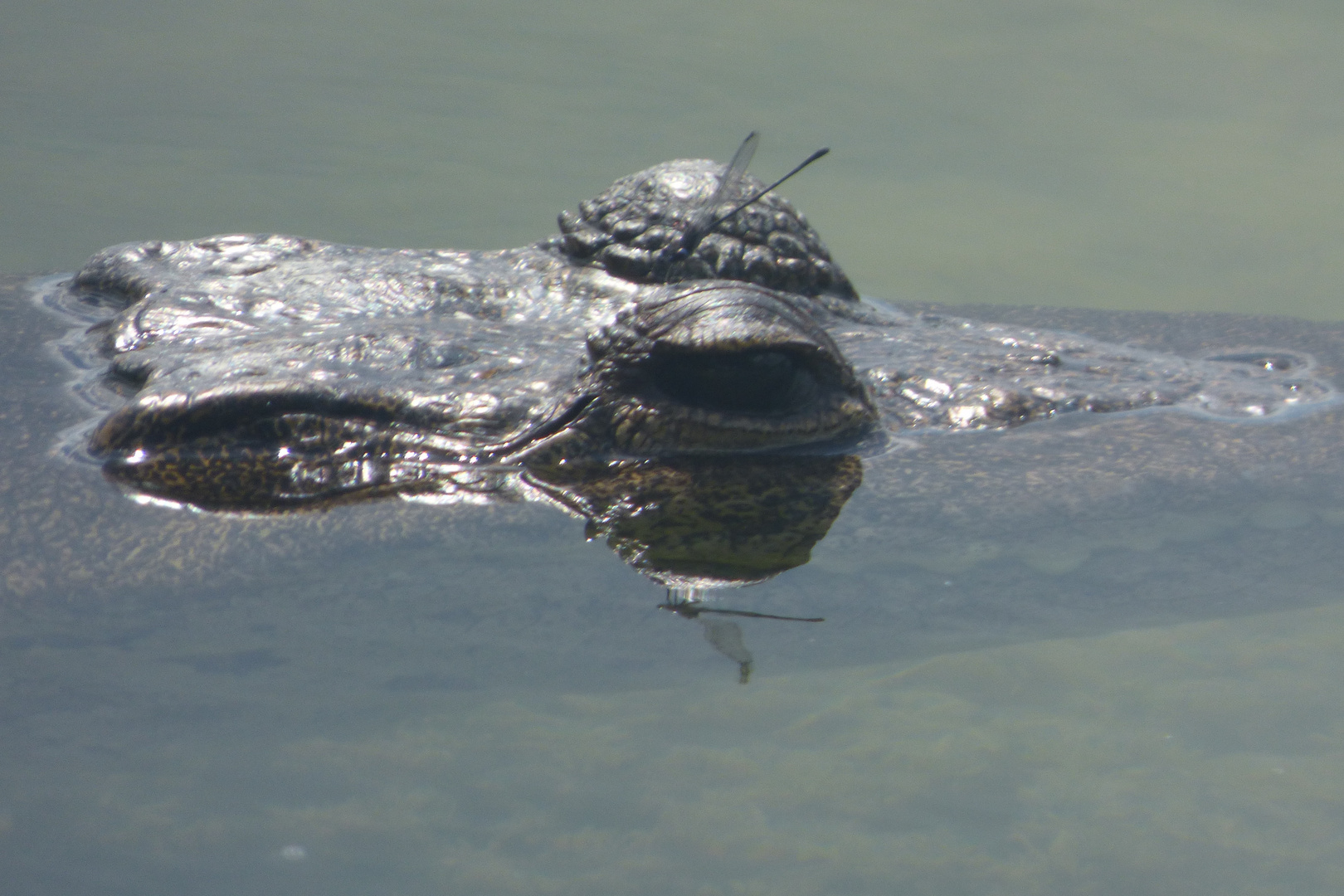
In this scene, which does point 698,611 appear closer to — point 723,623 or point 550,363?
point 723,623

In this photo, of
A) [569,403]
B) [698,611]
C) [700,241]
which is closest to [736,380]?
[569,403]

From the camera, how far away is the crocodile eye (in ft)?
9.87

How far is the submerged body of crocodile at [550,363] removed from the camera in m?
2.98

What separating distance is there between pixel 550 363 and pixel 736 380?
0.43 meters

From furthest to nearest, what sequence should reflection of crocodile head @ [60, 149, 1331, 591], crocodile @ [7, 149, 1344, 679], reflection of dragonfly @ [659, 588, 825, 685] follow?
reflection of crocodile head @ [60, 149, 1331, 591] → crocodile @ [7, 149, 1344, 679] → reflection of dragonfly @ [659, 588, 825, 685]

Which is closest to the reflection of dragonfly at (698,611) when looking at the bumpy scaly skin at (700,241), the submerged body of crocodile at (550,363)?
the submerged body of crocodile at (550,363)

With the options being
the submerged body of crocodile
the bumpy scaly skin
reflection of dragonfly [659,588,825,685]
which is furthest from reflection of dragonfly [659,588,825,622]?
the bumpy scaly skin

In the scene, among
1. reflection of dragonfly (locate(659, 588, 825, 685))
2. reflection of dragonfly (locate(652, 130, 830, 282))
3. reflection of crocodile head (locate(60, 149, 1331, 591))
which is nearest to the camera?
reflection of dragonfly (locate(659, 588, 825, 685))

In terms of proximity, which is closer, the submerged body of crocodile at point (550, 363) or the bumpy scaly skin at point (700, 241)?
the submerged body of crocodile at point (550, 363)

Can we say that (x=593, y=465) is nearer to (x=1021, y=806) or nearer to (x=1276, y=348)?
(x=1021, y=806)

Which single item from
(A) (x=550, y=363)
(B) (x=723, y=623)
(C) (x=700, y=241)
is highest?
(C) (x=700, y=241)

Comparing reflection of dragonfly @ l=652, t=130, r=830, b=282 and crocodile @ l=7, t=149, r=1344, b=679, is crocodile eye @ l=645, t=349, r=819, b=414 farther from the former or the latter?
reflection of dragonfly @ l=652, t=130, r=830, b=282

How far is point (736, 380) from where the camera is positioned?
3043mm

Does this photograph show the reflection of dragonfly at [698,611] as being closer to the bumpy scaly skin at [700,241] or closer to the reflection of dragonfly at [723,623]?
the reflection of dragonfly at [723,623]
